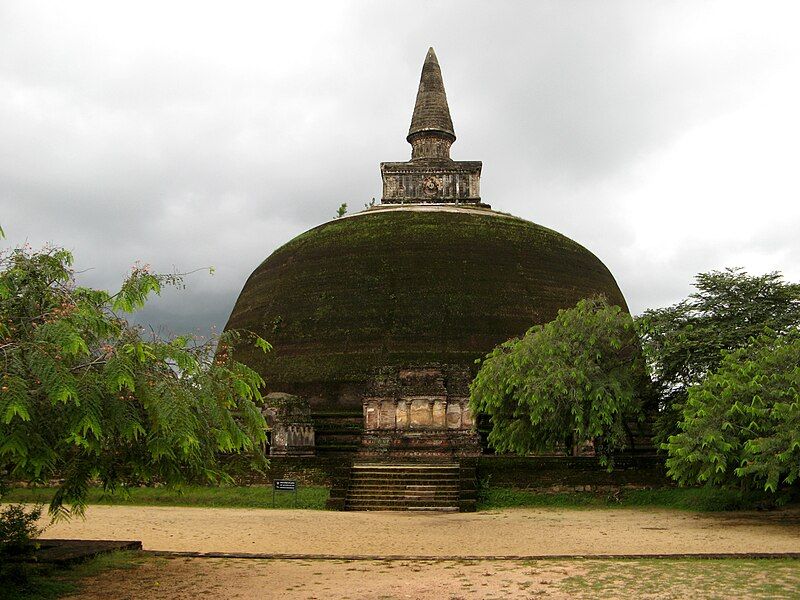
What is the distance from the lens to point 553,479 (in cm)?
1852

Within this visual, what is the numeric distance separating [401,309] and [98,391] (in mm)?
18540

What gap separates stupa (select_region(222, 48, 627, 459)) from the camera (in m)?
20.6

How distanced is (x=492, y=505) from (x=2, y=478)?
1213 centimetres

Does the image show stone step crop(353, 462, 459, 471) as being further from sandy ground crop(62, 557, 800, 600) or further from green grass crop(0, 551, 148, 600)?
green grass crop(0, 551, 148, 600)

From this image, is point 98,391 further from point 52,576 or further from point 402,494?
point 402,494

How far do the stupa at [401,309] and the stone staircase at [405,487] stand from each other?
115 cm

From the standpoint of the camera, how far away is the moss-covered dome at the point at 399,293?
79.9 ft

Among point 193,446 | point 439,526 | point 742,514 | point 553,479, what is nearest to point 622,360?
point 553,479

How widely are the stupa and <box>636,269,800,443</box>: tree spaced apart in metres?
4.91

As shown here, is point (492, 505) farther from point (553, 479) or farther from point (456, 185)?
point (456, 185)

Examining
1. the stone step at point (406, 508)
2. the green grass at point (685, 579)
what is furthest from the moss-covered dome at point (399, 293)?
the green grass at point (685, 579)

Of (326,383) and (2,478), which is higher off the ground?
(326,383)

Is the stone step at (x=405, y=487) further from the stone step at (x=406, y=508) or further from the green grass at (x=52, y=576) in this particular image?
the green grass at (x=52, y=576)

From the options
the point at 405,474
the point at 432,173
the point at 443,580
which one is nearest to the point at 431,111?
the point at 432,173
